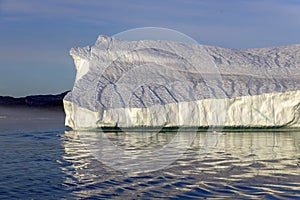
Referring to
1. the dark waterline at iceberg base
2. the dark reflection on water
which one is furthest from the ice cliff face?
the dark waterline at iceberg base

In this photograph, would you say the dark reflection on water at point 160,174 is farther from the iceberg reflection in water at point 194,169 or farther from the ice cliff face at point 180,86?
the ice cliff face at point 180,86

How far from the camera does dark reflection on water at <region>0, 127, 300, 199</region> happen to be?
896 centimetres

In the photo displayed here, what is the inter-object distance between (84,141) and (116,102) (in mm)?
3718

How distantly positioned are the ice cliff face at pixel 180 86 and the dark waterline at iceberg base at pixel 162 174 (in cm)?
479

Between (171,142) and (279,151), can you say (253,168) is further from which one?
(171,142)

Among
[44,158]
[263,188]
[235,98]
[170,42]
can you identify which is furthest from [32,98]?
[263,188]

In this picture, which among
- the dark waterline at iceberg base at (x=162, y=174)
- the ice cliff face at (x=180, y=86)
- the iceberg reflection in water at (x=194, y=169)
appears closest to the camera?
the dark waterline at iceberg base at (x=162, y=174)

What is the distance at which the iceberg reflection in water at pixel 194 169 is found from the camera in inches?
359

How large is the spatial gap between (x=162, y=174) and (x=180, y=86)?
40.4 feet

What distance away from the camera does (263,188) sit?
9.34 metres

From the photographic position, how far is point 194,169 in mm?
11484

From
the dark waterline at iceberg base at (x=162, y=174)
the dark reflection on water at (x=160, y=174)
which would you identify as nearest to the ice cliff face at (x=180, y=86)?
the dark reflection on water at (x=160, y=174)

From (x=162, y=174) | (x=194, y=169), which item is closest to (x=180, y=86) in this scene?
(x=194, y=169)

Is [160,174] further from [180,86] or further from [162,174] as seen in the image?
[180,86]
